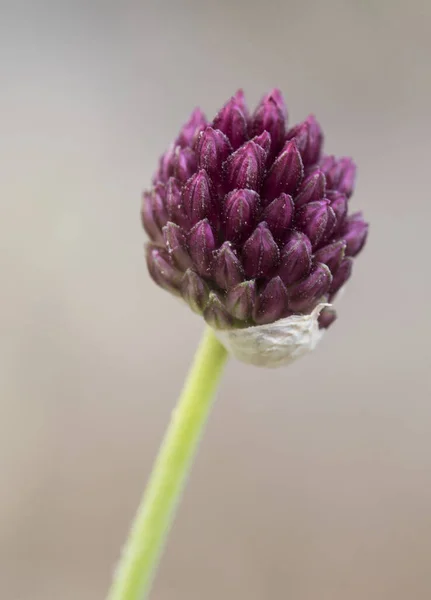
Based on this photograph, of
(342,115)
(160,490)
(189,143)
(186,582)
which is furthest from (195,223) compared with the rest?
(342,115)

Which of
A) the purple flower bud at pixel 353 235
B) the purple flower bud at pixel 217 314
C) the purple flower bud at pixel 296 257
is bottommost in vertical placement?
the purple flower bud at pixel 217 314

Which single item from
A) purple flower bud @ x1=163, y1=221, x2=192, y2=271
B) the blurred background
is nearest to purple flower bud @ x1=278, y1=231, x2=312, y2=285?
purple flower bud @ x1=163, y1=221, x2=192, y2=271

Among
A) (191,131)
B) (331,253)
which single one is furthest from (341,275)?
(191,131)

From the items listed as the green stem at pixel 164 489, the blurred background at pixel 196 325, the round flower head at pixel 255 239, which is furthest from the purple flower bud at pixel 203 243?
the blurred background at pixel 196 325

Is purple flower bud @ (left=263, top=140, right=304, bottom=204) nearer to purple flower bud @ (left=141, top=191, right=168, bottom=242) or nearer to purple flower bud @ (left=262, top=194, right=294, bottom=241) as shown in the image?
purple flower bud @ (left=262, top=194, right=294, bottom=241)

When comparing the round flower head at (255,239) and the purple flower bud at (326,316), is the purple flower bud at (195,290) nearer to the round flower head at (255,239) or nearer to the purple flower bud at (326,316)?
the round flower head at (255,239)

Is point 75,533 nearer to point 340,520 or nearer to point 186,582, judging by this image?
point 186,582
